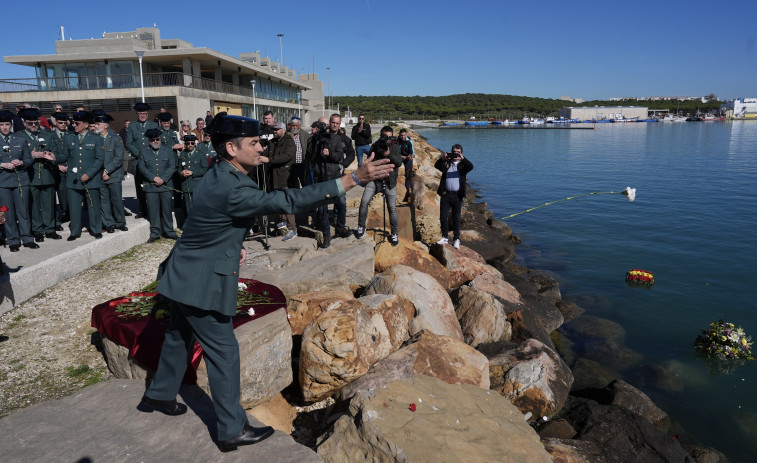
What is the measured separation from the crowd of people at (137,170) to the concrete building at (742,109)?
20406 centimetres

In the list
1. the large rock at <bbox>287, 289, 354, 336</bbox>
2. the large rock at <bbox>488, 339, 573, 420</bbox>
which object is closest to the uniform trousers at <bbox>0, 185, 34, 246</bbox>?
the large rock at <bbox>287, 289, 354, 336</bbox>

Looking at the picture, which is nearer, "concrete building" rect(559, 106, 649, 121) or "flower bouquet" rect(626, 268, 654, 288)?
"flower bouquet" rect(626, 268, 654, 288)

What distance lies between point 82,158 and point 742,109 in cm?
21262

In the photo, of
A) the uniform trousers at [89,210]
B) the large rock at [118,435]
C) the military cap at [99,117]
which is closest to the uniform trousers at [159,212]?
the uniform trousers at [89,210]

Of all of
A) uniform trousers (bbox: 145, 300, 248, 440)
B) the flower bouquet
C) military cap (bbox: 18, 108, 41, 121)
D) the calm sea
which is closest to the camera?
uniform trousers (bbox: 145, 300, 248, 440)

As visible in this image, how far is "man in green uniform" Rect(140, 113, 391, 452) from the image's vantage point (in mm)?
3078

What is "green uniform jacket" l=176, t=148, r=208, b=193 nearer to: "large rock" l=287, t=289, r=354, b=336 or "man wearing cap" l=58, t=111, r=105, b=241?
"man wearing cap" l=58, t=111, r=105, b=241

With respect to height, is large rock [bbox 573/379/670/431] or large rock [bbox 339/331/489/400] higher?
large rock [bbox 339/331/489/400]

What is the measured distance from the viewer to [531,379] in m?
6.21

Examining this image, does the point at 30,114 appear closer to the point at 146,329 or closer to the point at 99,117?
the point at 99,117

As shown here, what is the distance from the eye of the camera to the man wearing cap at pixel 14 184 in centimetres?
745

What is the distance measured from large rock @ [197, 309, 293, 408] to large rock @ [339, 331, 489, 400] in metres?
0.65

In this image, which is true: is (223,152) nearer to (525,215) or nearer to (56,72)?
(525,215)

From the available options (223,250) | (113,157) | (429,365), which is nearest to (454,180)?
(429,365)
